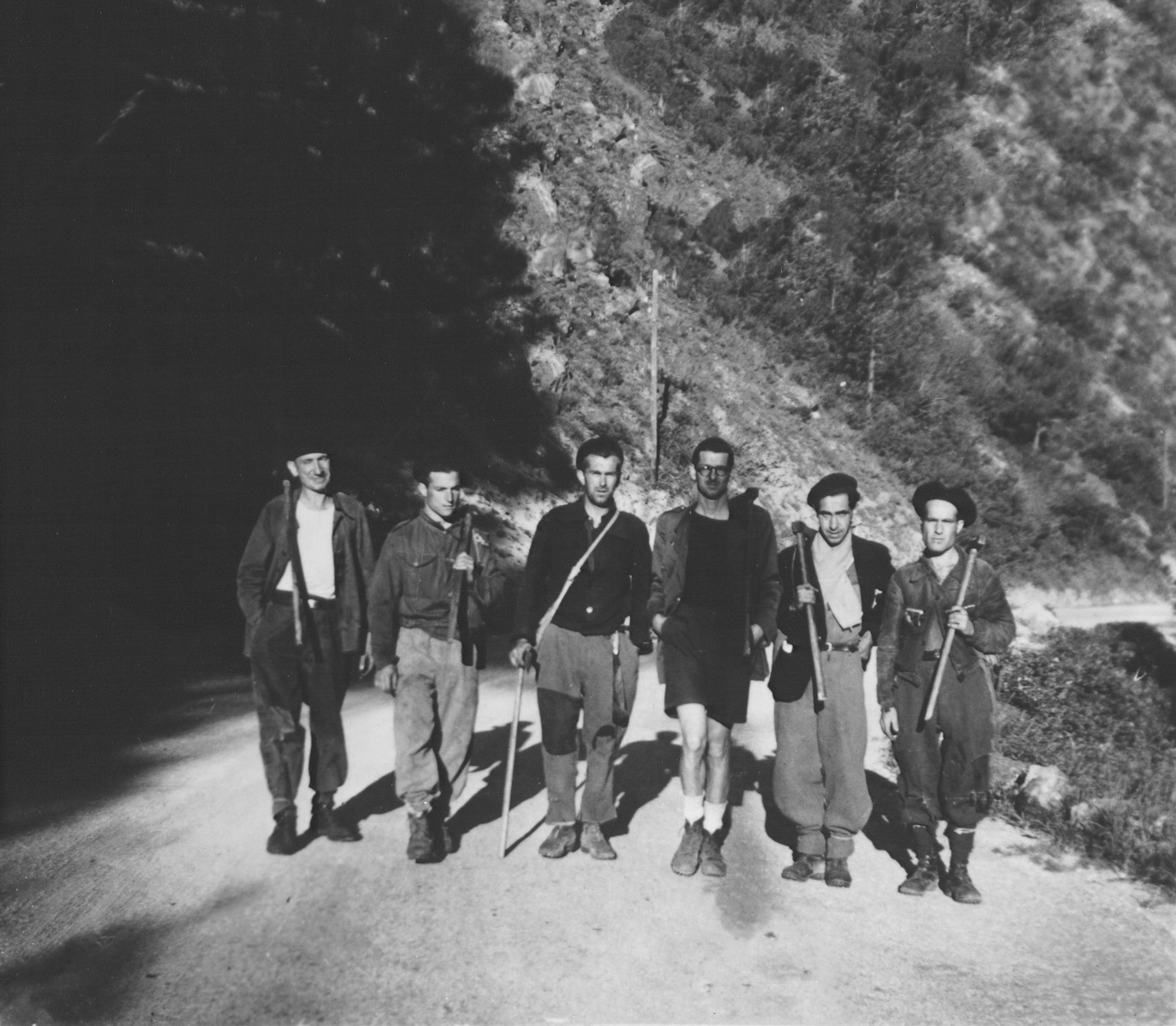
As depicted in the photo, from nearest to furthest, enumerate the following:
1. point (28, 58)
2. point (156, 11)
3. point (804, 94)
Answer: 1. point (28, 58)
2. point (156, 11)
3. point (804, 94)

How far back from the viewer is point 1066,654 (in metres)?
11.3

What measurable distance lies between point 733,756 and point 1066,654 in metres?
6.05

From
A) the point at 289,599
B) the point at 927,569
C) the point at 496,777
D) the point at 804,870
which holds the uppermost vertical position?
the point at 927,569

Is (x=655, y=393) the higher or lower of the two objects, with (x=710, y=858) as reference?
higher

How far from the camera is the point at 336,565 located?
5.14 m

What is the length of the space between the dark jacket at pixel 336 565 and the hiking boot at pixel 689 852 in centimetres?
209

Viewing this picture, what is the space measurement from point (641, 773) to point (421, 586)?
2693 millimetres

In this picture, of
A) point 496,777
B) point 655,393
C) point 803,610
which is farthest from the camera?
point 655,393

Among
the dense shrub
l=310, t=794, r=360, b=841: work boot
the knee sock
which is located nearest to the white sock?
the knee sock

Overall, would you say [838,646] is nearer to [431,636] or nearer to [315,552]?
[431,636]

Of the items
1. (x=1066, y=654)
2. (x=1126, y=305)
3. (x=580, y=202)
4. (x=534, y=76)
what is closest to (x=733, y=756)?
(x=1066, y=654)

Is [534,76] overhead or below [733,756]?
overhead

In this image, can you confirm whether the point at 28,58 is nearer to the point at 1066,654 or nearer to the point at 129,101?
the point at 129,101

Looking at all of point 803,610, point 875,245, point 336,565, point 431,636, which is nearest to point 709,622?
point 803,610
